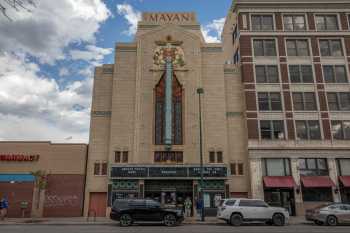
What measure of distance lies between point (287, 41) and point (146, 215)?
27943 millimetres

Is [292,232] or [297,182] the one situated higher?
[297,182]

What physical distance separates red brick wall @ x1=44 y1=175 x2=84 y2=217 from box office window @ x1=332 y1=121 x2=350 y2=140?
2867 cm

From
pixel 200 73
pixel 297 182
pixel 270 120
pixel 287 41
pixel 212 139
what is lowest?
pixel 297 182

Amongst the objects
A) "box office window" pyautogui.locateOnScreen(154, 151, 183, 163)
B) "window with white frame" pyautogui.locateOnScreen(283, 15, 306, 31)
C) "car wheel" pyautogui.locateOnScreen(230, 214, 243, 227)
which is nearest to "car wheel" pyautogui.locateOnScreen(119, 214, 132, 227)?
"car wheel" pyautogui.locateOnScreen(230, 214, 243, 227)

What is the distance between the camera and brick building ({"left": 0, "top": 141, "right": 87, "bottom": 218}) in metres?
30.2

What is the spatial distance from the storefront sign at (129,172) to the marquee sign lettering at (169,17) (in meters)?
19.4

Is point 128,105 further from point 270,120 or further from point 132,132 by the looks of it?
point 270,120

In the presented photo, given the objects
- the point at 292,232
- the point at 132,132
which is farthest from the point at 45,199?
the point at 292,232

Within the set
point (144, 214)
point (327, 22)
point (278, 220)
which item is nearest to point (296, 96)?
point (327, 22)

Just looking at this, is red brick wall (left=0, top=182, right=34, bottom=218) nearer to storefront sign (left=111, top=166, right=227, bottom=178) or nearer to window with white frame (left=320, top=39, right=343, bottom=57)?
storefront sign (left=111, top=166, right=227, bottom=178)

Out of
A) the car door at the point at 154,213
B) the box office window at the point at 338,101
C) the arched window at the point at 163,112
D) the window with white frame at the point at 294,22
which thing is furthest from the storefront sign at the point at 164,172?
the window with white frame at the point at 294,22

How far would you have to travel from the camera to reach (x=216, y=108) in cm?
3384

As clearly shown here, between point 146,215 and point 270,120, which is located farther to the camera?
point 270,120

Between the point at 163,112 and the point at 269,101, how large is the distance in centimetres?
1249
